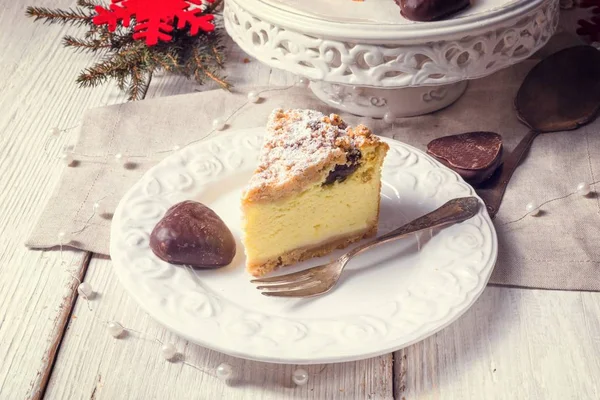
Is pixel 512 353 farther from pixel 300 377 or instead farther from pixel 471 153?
pixel 471 153

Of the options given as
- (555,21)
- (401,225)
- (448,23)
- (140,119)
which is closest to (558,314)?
(401,225)

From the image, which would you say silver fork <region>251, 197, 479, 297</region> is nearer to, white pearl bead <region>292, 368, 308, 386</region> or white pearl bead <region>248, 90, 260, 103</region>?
white pearl bead <region>292, 368, 308, 386</region>

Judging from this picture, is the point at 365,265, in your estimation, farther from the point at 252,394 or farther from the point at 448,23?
the point at 448,23

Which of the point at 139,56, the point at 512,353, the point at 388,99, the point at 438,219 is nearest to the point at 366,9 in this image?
the point at 388,99

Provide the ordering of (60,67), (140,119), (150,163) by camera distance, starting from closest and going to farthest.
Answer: (150,163)
(140,119)
(60,67)

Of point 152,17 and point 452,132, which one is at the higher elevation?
point 152,17

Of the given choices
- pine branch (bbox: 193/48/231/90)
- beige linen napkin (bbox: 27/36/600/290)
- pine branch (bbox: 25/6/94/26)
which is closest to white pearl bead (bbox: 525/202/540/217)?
beige linen napkin (bbox: 27/36/600/290)
